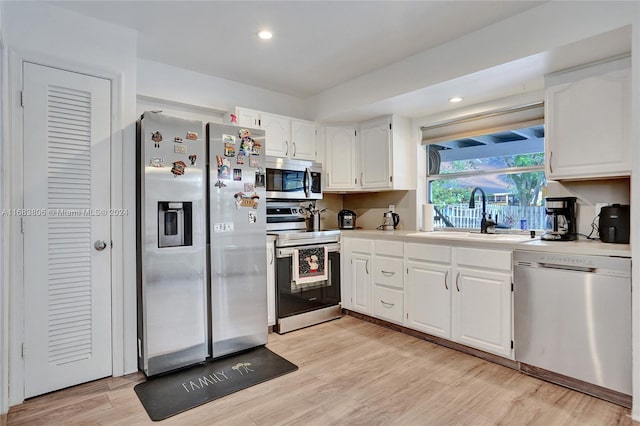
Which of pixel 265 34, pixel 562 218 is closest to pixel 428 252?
pixel 562 218

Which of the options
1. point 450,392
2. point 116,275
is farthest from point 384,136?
point 116,275

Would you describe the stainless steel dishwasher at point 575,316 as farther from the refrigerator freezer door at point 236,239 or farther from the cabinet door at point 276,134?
the cabinet door at point 276,134

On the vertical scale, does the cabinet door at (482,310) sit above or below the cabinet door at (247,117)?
below

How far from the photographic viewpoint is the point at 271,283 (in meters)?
3.32

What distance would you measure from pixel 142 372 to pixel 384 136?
125 inches

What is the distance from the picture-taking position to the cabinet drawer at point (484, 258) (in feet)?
8.35

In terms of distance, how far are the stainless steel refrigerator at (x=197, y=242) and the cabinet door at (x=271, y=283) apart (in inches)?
10.1

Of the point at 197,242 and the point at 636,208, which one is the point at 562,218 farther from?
the point at 197,242

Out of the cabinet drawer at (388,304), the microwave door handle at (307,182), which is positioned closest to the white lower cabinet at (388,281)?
the cabinet drawer at (388,304)

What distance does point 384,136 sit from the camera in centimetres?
384

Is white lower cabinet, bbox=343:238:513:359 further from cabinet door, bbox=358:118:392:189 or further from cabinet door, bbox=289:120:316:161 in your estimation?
cabinet door, bbox=289:120:316:161

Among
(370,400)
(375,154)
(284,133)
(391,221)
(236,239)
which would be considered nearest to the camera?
(370,400)

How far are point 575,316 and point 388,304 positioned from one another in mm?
1532

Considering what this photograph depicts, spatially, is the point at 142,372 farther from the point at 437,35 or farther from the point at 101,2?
the point at 437,35
